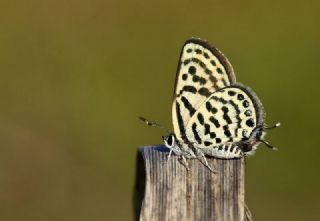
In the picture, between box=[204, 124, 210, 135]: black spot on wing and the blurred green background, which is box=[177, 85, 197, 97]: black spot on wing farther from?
the blurred green background

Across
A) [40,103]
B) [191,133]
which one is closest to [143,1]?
[40,103]

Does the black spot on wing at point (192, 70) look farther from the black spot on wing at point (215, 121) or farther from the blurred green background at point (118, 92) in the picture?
the blurred green background at point (118, 92)

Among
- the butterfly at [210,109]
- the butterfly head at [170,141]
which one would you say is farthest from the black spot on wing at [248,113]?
the butterfly head at [170,141]

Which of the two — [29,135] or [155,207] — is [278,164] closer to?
[29,135]

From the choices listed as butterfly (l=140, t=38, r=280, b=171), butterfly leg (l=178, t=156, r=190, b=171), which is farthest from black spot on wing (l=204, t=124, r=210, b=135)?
butterfly leg (l=178, t=156, r=190, b=171)

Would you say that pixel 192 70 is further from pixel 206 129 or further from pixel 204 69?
pixel 206 129
